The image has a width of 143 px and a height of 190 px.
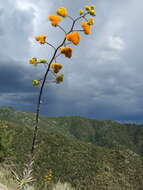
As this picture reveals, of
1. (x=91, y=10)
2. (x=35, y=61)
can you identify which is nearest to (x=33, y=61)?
(x=35, y=61)

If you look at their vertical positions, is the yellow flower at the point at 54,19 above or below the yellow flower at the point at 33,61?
above

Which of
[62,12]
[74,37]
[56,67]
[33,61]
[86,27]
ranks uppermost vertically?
[62,12]

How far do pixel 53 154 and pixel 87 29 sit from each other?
33724mm

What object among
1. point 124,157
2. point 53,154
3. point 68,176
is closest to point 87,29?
point 68,176

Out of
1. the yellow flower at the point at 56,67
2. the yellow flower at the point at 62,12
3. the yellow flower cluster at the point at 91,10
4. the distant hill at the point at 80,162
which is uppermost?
the yellow flower cluster at the point at 91,10

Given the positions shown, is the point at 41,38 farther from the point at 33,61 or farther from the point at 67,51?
the point at 67,51

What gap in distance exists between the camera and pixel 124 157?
43.2m

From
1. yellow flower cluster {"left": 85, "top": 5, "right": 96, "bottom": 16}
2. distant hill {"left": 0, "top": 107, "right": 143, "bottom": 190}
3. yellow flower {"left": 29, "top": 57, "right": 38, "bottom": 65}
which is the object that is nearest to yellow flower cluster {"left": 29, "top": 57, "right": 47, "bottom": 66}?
yellow flower {"left": 29, "top": 57, "right": 38, "bottom": 65}

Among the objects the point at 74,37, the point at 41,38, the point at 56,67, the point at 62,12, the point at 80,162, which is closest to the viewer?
the point at 74,37

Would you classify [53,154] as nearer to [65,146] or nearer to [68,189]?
[65,146]

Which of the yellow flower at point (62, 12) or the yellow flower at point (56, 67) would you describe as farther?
the yellow flower at point (62, 12)

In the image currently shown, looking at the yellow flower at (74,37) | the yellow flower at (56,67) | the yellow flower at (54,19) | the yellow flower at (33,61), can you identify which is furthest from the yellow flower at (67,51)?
the yellow flower at (33,61)

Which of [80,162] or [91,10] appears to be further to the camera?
[80,162]

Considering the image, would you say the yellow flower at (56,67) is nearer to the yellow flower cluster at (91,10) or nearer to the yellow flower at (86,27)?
the yellow flower at (86,27)
